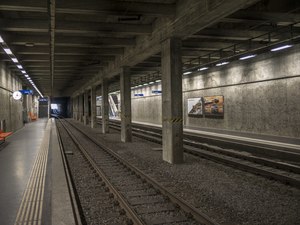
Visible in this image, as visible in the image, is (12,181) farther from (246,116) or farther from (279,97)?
(246,116)

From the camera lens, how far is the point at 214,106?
69.1 feet

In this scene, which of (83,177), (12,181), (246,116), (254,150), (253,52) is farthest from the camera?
(246,116)

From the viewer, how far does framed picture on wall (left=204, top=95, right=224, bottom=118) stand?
20266mm

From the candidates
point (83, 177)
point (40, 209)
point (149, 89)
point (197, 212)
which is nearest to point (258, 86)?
point (83, 177)

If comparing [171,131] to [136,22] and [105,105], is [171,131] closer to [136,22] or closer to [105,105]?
[136,22]

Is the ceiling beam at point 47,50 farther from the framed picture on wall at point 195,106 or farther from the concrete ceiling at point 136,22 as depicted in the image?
the framed picture on wall at point 195,106

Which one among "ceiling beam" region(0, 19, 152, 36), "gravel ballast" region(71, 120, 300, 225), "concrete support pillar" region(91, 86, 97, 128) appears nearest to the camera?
"gravel ballast" region(71, 120, 300, 225)

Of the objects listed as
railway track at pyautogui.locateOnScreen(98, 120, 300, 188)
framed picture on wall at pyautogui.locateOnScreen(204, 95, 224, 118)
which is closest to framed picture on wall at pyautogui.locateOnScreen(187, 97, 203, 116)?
A: framed picture on wall at pyautogui.locateOnScreen(204, 95, 224, 118)

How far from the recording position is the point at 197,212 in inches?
216

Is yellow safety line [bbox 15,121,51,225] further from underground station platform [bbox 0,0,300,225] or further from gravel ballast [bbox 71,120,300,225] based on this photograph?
gravel ballast [bbox 71,120,300,225]

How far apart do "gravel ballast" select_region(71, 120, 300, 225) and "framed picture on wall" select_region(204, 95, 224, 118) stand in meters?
9.75

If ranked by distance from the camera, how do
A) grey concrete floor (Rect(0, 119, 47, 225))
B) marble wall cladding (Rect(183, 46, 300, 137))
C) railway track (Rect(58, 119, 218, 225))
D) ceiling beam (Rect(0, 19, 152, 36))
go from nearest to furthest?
railway track (Rect(58, 119, 218, 225)), grey concrete floor (Rect(0, 119, 47, 225)), ceiling beam (Rect(0, 19, 152, 36)), marble wall cladding (Rect(183, 46, 300, 137))

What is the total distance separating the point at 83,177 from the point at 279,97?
34.3 ft

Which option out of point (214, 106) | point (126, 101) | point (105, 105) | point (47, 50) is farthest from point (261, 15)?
point (105, 105)
